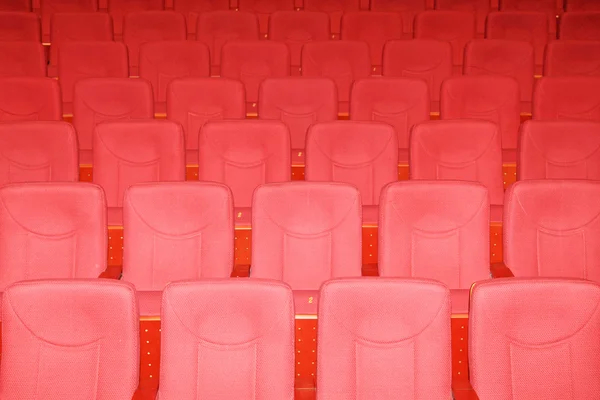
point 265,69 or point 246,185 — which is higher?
point 265,69

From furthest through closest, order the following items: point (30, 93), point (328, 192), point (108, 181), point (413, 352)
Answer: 1. point (30, 93)
2. point (108, 181)
3. point (328, 192)
4. point (413, 352)

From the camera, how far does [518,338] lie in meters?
1.04

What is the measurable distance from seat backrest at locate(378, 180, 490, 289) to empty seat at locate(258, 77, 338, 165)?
551mm

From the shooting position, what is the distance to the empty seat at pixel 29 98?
6.10ft

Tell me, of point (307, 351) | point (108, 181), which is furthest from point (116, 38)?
point (307, 351)

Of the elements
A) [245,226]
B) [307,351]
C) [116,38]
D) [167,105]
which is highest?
[116,38]

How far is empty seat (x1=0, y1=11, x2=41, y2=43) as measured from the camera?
235 cm

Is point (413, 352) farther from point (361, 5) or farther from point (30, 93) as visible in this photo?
point (361, 5)

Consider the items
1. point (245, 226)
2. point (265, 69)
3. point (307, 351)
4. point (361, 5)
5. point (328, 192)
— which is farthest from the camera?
point (361, 5)

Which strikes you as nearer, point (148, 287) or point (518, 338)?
point (518, 338)

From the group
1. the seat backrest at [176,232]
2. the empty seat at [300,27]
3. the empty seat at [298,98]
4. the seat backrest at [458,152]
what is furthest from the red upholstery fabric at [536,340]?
the empty seat at [300,27]

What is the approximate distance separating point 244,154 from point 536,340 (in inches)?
31.7

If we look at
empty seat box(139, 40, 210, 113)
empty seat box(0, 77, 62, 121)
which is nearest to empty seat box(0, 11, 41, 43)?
empty seat box(139, 40, 210, 113)

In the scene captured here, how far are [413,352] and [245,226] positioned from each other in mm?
575
